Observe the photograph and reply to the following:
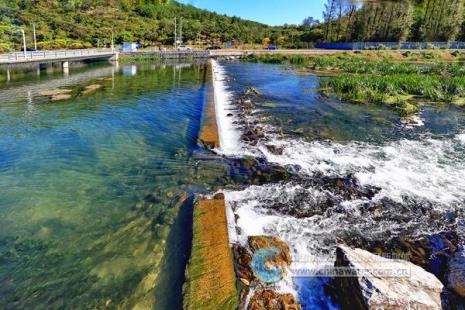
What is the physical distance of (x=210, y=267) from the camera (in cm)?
397

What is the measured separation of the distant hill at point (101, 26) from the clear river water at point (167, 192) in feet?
147

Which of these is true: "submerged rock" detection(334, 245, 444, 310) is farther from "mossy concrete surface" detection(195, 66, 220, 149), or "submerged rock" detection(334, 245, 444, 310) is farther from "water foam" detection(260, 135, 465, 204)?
"mossy concrete surface" detection(195, 66, 220, 149)

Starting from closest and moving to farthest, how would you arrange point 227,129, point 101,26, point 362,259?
point 362,259, point 227,129, point 101,26

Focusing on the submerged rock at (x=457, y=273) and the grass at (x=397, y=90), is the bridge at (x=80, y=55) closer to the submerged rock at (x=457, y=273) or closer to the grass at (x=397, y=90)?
the grass at (x=397, y=90)

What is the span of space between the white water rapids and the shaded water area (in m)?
1.30

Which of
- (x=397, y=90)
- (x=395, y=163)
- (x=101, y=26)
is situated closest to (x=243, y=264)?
(x=395, y=163)

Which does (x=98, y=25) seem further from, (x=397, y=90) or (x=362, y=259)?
(x=362, y=259)

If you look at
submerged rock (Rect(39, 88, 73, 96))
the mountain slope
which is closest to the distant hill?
the mountain slope

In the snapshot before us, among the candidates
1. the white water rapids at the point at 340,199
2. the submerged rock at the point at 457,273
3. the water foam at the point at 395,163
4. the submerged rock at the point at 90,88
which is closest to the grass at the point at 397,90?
the water foam at the point at 395,163

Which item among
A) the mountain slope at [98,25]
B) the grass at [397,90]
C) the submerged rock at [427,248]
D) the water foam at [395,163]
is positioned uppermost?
the mountain slope at [98,25]

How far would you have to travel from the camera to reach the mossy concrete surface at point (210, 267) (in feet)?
11.5

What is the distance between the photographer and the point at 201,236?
4.60 metres

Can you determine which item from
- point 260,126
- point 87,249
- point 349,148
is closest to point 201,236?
point 87,249

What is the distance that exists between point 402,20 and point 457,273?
2407 inches
